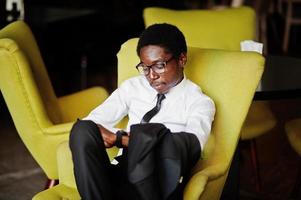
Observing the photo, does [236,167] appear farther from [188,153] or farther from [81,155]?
[81,155]

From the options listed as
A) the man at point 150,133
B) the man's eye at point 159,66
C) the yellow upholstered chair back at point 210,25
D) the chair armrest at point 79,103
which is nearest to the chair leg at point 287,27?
the yellow upholstered chair back at point 210,25

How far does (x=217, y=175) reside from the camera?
1.77 meters

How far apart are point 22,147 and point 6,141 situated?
0.15m

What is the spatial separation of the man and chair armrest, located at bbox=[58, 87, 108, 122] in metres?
0.66

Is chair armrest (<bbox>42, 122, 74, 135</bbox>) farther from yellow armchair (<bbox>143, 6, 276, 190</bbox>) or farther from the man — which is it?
yellow armchair (<bbox>143, 6, 276, 190</bbox>)

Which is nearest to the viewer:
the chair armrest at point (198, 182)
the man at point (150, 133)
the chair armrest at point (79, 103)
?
the man at point (150, 133)

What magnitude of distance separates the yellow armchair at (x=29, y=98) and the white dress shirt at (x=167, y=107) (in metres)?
0.32

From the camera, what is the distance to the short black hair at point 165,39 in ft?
5.90

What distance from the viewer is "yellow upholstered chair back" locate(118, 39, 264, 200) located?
1834 mm

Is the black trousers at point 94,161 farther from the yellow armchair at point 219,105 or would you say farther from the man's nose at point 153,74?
the man's nose at point 153,74

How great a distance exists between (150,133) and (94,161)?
22 centimetres

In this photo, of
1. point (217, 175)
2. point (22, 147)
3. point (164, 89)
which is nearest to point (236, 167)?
point (217, 175)

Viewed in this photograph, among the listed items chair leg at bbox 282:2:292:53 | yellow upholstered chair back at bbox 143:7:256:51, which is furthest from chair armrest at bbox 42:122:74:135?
chair leg at bbox 282:2:292:53

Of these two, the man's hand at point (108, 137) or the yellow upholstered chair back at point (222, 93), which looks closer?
the man's hand at point (108, 137)
